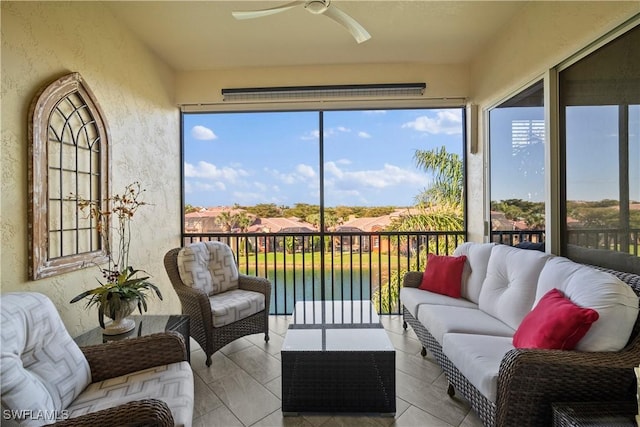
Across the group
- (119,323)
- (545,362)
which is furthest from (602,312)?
(119,323)

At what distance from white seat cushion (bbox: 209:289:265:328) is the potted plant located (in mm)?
480

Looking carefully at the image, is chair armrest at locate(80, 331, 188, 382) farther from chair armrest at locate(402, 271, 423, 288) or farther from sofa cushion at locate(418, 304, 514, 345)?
chair armrest at locate(402, 271, 423, 288)

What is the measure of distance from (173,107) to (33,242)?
2.21 m

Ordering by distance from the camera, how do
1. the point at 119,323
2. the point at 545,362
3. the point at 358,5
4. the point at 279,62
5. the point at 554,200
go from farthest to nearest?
1. the point at 279,62
2. the point at 358,5
3. the point at 554,200
4. the point at 119,323
5. the point at 545,362

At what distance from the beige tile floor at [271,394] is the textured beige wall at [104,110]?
982 mm

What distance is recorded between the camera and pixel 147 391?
1.38m

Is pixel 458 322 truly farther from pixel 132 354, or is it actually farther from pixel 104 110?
pixel 104 110

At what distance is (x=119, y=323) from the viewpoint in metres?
1.95

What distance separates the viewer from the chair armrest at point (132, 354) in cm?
→ 152

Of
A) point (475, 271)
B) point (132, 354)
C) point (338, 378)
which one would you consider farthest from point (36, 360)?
point (475, 271)

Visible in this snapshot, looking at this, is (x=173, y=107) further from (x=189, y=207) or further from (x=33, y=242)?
(x=33, y=242)

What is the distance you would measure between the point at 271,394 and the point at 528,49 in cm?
316

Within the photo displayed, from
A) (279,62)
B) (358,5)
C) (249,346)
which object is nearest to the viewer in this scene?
(358,5)

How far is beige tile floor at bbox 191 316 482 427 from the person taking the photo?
1.78 metres
